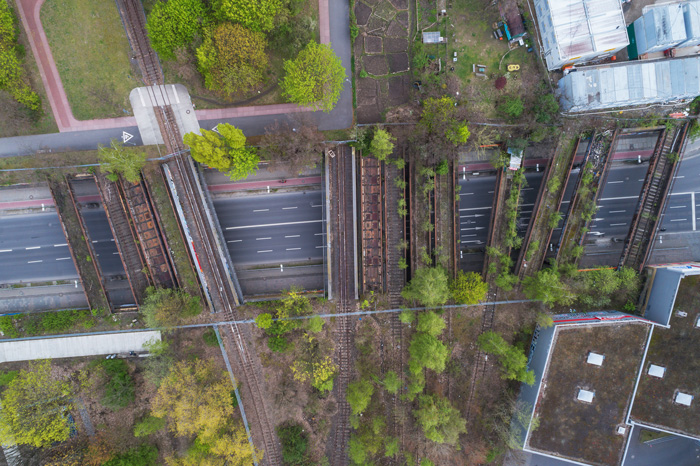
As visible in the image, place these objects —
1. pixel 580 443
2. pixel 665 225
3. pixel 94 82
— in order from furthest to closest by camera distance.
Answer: pixel 665 225, pixel 94 82, pixel 580 443

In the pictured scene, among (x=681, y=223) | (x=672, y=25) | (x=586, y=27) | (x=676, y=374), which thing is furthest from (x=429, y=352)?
(x=672, y=25)

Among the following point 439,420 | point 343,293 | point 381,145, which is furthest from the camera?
point 343,293

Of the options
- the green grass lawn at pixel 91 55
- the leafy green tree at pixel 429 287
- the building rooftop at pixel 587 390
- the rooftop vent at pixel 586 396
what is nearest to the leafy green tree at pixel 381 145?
the leafy green tree at pixel 429 287

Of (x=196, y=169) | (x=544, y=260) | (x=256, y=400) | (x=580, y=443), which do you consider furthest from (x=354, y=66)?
(x=580, y=443)

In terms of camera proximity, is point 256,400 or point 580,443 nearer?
point 580,443

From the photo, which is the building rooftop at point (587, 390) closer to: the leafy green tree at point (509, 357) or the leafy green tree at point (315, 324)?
the leafy green tree at point (509, 357)

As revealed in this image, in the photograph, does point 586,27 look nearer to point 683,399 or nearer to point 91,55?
point 683,399

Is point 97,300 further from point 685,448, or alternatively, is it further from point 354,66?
point 685,448

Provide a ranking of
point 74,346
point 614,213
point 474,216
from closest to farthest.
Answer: point 74,346
point 614,213
point 474,216
